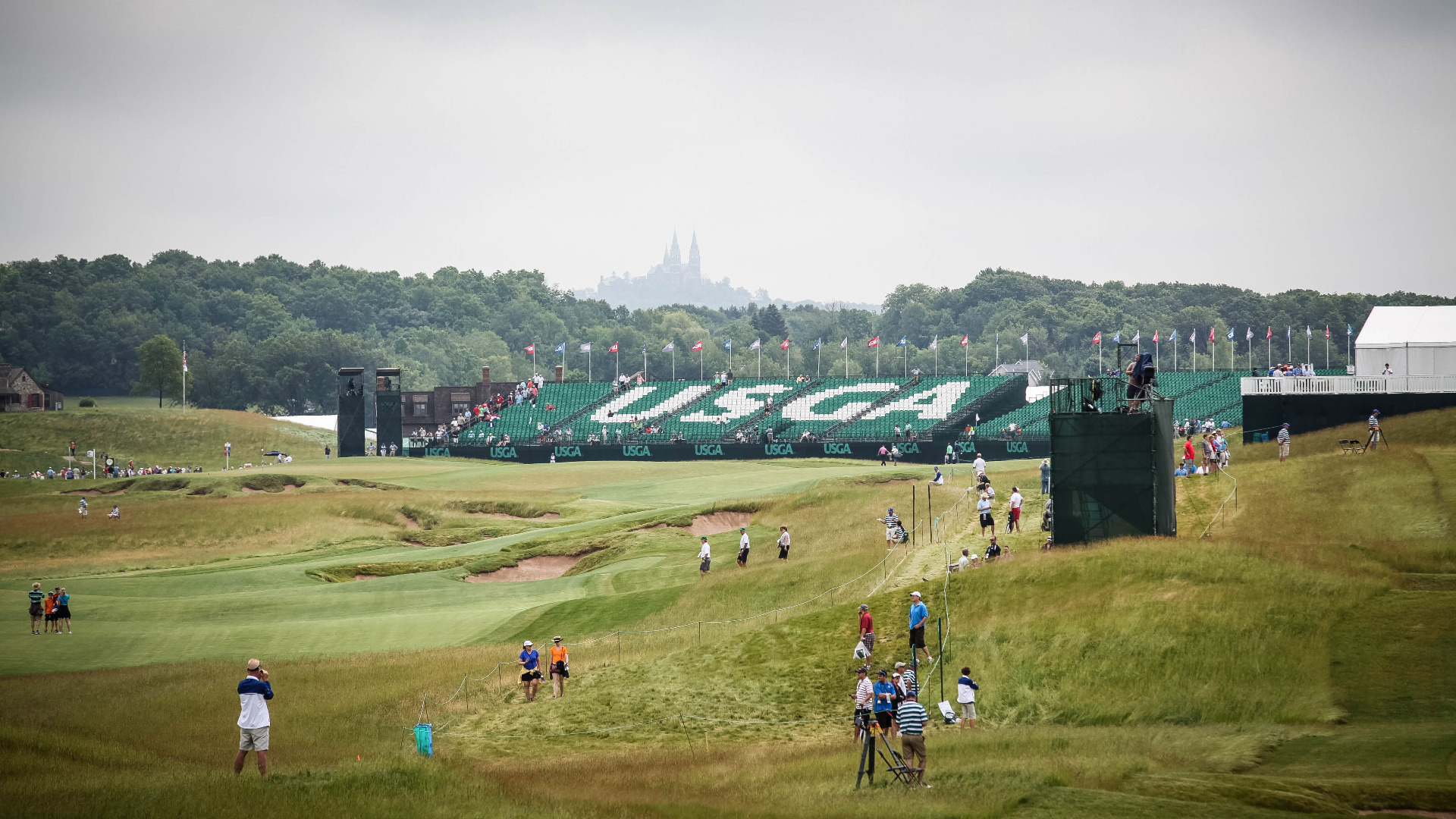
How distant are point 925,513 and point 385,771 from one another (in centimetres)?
3213

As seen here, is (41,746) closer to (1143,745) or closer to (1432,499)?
(1143,745)

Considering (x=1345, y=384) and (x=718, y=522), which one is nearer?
(x=1345, y=384)

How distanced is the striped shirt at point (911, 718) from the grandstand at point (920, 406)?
79.8 metres

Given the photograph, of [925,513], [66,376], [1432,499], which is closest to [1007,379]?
[925,513]

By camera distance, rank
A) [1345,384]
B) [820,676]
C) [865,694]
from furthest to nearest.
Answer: [1345,384] < [820,676] < [865,694]

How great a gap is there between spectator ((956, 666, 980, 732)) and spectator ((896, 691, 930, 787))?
5322mm

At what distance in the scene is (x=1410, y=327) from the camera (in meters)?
66.3

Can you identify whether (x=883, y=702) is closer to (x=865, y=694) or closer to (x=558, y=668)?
(x=865, y=694)

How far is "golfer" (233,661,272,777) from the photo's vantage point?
21.5 m

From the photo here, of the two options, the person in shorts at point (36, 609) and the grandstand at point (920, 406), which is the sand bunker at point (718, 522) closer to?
the person in shorts at point (36, 609)

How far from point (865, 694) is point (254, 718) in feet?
35.1

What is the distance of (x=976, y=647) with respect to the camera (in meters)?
30.0

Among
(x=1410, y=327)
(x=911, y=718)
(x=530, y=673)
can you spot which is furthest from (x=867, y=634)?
(x=1410, y=327)

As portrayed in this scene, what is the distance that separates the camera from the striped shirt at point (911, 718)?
822 inches
